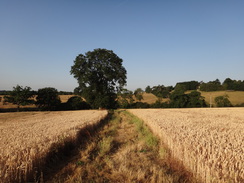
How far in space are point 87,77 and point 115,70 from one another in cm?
867

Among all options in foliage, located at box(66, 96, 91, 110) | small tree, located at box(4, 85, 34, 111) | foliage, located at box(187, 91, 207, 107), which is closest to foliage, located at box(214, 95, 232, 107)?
foliage, located at box(187, 91, 207, 107)

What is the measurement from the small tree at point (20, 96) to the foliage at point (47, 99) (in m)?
4.62

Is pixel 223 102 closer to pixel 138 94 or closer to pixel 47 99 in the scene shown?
pixel 138 94

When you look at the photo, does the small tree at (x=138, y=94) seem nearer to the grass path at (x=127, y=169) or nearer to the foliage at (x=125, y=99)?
the foliage at (x=125, y=99)

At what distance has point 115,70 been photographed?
3738 cm

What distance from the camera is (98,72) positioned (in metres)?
36.4

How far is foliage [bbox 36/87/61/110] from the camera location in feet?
160

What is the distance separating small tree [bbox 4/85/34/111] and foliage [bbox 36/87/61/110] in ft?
15.2

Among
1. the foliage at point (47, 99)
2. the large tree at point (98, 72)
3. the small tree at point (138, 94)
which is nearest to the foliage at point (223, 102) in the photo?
the small tree at point (138, 94)

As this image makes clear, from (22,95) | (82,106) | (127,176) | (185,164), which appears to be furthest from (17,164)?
(22,95)

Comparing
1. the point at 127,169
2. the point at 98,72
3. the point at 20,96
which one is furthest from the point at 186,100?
the point at 20,96

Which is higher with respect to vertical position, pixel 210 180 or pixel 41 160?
pixel 210 180

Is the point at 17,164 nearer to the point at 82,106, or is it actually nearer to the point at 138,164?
the point at 138,164

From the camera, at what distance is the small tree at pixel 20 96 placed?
48562 millimetres
